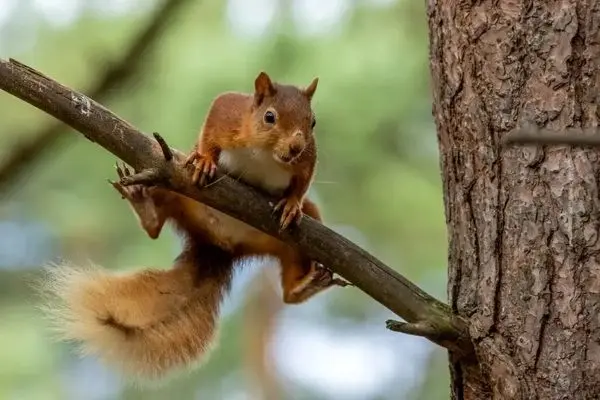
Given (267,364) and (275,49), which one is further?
(267,364)

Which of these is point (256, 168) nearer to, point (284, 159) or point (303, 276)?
point (284, 159)

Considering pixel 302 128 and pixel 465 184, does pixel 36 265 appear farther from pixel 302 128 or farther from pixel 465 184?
pixel 465 184

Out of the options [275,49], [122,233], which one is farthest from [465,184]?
[122,233]

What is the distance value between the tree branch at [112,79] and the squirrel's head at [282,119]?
34cm

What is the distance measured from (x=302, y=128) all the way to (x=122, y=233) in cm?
181

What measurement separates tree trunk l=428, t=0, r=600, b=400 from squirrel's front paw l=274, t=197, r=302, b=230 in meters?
0.29

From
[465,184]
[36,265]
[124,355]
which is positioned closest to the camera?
[465,184]

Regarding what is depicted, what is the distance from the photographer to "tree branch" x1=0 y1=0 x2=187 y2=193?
7.18 ft

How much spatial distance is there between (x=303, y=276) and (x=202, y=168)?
Result: 0.57 meters

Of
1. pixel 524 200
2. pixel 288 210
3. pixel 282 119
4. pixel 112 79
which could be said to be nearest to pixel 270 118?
pixel 282 119

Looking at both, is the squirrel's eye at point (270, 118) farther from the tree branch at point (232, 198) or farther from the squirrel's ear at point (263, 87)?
the tree branch at point (232, 198)

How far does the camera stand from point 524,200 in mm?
1581

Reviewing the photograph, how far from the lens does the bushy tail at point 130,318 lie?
202cm

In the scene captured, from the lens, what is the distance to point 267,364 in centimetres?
393
